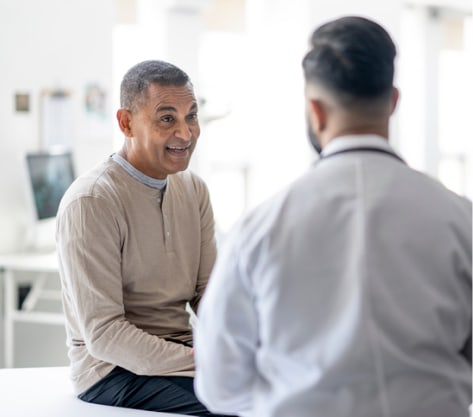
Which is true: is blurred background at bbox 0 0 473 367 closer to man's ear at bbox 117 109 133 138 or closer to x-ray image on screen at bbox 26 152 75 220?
x-ray image on screen at bbox 26 152 75 220

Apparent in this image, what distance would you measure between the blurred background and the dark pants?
2092 millimetres

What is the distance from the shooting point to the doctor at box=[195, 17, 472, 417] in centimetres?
137

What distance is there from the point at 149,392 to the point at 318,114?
114 centimetres

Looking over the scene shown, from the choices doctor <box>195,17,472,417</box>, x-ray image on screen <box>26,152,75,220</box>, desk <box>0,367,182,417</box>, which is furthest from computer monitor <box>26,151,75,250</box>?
doctor <box>195,17,472,417</box>

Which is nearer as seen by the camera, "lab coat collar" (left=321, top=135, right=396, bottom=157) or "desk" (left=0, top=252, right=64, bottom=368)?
"lab coat collar" (left=321, top=135, right=396, bottom=157)

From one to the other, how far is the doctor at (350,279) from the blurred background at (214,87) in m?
3.12

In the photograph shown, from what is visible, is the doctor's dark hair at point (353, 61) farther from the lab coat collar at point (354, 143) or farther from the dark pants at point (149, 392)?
the dark pants at point (149, 392)

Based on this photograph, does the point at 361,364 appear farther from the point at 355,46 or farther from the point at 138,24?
the point at 138,24

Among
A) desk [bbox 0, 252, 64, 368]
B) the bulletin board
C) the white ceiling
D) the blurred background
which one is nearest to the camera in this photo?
desk [bbox 0, 252, 64, 368]

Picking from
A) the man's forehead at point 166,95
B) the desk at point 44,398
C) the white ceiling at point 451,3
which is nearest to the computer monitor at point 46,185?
the desk at point 44,398

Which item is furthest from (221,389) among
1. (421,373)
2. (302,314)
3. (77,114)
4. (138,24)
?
(138,24)

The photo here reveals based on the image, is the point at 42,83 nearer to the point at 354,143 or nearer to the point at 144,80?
the point at 144,80

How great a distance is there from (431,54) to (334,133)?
617 centimetres

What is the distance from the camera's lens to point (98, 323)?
223 centimetres
